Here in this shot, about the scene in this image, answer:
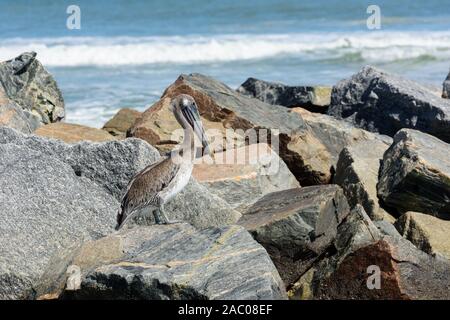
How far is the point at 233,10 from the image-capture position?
109 ft

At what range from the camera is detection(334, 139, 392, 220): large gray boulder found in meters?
7.57

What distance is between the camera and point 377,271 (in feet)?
18.8

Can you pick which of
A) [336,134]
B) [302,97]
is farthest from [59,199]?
[302,97]

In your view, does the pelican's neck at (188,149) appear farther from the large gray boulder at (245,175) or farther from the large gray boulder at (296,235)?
the large gray boulder at (245,175)

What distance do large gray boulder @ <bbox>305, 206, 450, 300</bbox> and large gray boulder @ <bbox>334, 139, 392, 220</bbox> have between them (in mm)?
1426

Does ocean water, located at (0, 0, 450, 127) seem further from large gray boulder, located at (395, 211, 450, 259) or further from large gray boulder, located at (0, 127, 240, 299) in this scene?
large gray boulder, located at (395, 211, 450, 259)

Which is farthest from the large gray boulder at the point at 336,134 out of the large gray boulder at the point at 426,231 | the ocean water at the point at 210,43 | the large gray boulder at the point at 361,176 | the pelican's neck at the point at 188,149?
the ocean water at the point at 210,43

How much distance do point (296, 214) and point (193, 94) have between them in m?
3.36

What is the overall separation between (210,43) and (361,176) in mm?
19681

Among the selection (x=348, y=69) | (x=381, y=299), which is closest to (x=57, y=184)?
(x=381, y=299)

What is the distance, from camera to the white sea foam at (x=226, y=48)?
24.8 metres

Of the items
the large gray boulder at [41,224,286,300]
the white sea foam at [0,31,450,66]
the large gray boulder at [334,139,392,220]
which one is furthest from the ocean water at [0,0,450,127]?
the large gray boulder at [41,224,286,300]
